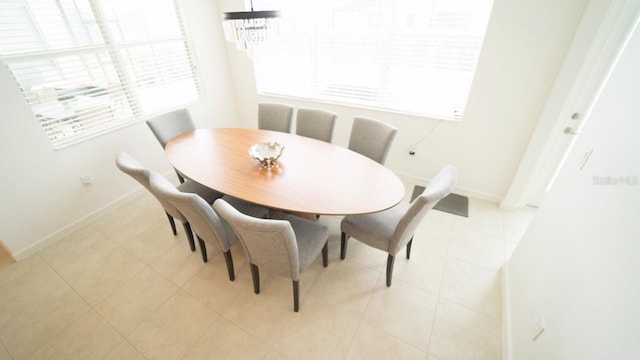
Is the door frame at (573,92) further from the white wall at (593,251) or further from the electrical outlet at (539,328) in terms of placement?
the electrical outlet at (539,328)

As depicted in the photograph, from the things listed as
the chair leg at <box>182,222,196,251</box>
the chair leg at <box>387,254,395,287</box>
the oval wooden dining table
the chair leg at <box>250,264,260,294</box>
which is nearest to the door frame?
the oval wooden dining table

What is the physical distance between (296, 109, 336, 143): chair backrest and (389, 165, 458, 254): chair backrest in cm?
136

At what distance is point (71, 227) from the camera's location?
267 centimetres

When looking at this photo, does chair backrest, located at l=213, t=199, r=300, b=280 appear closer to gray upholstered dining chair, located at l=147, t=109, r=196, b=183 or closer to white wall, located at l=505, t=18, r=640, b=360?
white wall, located at l=505, t=18, r=640, b=360

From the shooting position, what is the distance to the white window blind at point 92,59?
7.27 ft

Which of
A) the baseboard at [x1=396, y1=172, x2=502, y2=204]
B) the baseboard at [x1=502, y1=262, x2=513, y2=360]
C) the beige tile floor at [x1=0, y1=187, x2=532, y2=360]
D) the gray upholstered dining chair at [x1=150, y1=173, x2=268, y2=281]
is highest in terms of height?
the gray upholstered dining chair at [x1=150, y1=173, x2=268, y2=281]

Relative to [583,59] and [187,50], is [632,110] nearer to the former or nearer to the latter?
[583,59]

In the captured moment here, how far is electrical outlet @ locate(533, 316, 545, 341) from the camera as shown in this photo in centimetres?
132

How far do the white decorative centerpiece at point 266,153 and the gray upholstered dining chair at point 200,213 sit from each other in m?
0.41

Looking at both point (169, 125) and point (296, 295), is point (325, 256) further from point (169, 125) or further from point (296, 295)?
point (169, 125)

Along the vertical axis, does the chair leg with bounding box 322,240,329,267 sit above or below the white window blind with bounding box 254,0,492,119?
below

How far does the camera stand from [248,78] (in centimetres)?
401

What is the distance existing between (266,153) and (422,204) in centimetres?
134

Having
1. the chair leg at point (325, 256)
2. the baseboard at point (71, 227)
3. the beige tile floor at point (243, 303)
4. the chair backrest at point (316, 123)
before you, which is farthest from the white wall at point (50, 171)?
the chair leg at point (325, 256)
